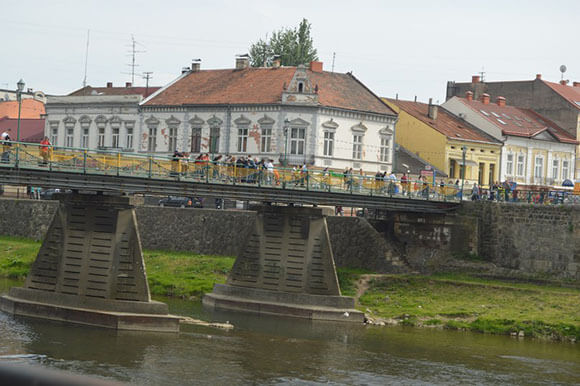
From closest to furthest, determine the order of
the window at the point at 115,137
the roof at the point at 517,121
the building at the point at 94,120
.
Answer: the building at the point at 94,120 → the window at the point at 115,137 → the roof at the point at 517,121

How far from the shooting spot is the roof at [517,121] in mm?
78625

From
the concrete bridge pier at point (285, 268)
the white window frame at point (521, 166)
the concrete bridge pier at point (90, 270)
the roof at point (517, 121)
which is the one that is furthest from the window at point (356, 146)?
the concrete bridge pier at point (90, 270)

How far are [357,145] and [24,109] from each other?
178 feet

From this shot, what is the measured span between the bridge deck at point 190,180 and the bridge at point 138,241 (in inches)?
1.9

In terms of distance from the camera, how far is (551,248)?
47.9m

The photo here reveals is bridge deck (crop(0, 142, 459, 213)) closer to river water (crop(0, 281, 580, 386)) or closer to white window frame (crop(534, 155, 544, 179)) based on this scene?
river water (crop(0, 281, 580, 386))

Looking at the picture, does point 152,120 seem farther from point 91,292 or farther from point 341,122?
point 91,292

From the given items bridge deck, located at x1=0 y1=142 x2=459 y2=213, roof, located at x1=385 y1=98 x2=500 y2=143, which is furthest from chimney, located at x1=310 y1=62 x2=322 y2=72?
bridge deck, located at x1=0 y1=142 x2=459 y2=213

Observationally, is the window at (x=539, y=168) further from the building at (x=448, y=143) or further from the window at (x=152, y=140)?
the window at (x=152, y=140)

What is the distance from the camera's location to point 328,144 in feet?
224

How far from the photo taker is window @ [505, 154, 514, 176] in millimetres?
78188

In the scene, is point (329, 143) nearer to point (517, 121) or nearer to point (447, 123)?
point (447, 123)

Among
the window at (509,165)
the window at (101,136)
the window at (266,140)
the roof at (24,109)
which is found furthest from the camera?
the roof at (24,109)

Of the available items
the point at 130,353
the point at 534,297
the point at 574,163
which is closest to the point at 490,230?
the point at 534,297
